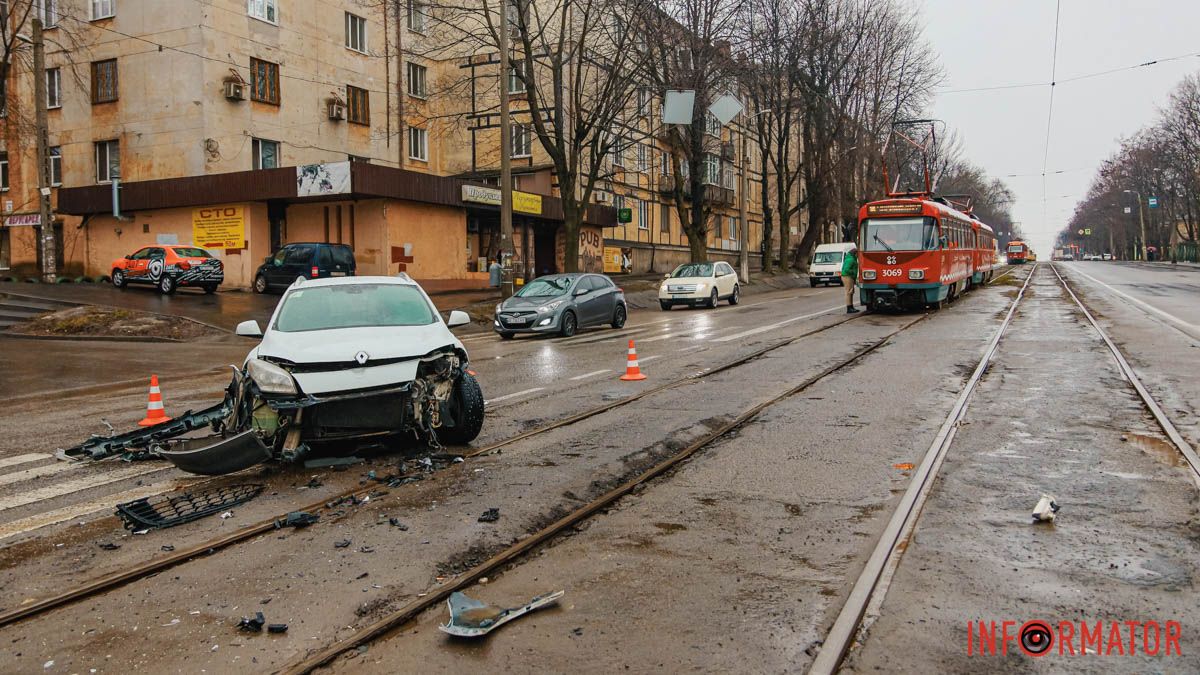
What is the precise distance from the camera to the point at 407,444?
7785mm

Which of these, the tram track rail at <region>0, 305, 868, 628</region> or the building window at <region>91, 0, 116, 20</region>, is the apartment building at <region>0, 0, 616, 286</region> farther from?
the tram track rail at <region>0, 305, 868, 628</region>

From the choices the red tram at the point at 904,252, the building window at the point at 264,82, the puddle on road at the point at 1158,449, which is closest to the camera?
the puddle on road at the point at 1158,449

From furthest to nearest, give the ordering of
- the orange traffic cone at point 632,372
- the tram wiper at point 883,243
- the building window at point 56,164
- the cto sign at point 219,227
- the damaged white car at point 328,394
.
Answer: the building window at point 56,164, the cto sign at point 219,227, the tram wiper at point 883,243, the orange traffic cone at point 632,372, the damaged white car at point 328,394

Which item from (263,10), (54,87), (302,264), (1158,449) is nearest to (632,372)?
(1158,449)

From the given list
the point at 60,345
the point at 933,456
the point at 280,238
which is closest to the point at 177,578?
the point at 933,456

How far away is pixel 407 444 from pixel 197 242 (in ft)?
87.0

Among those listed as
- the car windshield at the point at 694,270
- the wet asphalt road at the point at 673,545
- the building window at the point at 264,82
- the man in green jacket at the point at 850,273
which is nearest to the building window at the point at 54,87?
the building window at the point at 264,82

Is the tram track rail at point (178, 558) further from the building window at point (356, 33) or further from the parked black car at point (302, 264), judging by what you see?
the building window at point (356, 33)

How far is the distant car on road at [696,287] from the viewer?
92.5 feet

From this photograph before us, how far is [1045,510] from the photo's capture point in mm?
5336

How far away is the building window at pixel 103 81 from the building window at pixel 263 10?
565 cm

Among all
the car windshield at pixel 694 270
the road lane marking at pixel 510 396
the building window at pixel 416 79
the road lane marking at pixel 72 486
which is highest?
the building window at pixel 416 79

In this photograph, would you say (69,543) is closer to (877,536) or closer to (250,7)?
(877,536)

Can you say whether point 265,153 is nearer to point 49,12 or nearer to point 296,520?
point 49,12
